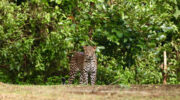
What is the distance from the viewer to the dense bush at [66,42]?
5.93m

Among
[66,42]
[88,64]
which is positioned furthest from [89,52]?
[66,42]

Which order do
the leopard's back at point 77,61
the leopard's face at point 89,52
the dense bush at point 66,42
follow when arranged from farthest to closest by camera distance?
the leopard's back at point 77,61 < the leopard's face at point 89,52 < the dense bush at point 66,42

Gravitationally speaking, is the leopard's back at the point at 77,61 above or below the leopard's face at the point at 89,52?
below

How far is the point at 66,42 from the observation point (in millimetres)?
8641

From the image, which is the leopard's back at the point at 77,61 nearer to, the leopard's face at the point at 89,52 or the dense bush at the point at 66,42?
the dense bush at the point at 66,42

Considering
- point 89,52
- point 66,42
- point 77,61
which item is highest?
point 66,42

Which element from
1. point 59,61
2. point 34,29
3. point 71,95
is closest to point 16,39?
point 34,29

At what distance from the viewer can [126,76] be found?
35.1 ft

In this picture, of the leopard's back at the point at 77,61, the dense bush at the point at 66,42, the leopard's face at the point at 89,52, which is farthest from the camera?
the leopard's back at the point at 77,61

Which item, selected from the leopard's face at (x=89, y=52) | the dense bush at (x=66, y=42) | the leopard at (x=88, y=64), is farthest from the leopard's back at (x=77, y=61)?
the leopard's face at (x=89, y=52)

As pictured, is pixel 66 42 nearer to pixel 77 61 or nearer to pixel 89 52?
pixel 89 52

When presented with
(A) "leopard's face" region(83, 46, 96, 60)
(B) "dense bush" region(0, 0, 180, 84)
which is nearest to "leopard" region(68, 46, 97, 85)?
(A) "leopard's face" region(83, 46, 96, 60)

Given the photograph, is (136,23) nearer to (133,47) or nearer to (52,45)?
(133,47)

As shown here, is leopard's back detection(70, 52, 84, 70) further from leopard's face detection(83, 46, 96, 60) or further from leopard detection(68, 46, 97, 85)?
leopard's face detection(83, 46, 96, 60)
